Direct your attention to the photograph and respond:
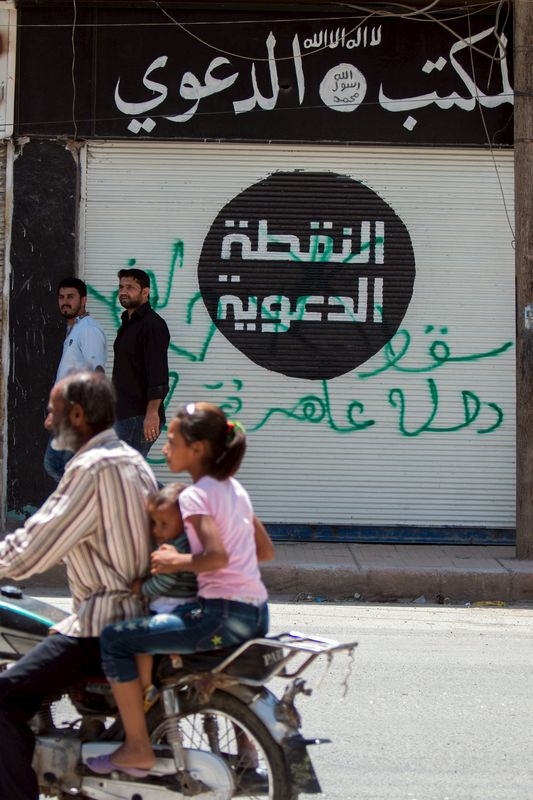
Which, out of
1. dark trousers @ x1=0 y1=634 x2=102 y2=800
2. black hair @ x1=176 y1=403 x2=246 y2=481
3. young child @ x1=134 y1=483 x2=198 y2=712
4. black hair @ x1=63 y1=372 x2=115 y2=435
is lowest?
dark trousers @ x1=0 y1=634 x2=102 y2=800

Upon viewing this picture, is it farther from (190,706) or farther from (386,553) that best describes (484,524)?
(190,706)

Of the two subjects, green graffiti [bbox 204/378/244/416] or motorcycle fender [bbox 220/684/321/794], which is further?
green graffiti [bbox 204/378/244/416]

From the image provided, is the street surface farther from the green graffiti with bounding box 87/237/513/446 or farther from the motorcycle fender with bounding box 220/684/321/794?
the green graffiti with bounding box 87/237/513/446

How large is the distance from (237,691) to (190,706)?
0.50 feet

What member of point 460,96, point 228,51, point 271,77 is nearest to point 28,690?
point 271,77

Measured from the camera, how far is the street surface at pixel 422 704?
416 cm

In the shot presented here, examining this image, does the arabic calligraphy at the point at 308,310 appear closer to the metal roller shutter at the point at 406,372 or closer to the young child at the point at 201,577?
the metal roller shutter at the point at 406,372

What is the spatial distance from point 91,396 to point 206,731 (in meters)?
1.11

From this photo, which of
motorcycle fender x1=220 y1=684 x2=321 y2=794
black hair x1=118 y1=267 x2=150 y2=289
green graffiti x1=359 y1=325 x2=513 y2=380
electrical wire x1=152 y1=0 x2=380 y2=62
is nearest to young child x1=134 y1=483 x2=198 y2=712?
motorcycle fender x1=220 y1=684 x2=321 y2=794

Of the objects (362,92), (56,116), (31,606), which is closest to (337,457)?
(362,92)

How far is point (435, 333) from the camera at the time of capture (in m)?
8.90

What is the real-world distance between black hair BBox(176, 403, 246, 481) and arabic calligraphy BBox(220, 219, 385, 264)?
5.71m

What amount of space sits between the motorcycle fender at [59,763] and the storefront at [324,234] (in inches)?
221

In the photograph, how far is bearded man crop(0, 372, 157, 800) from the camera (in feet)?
10.5
